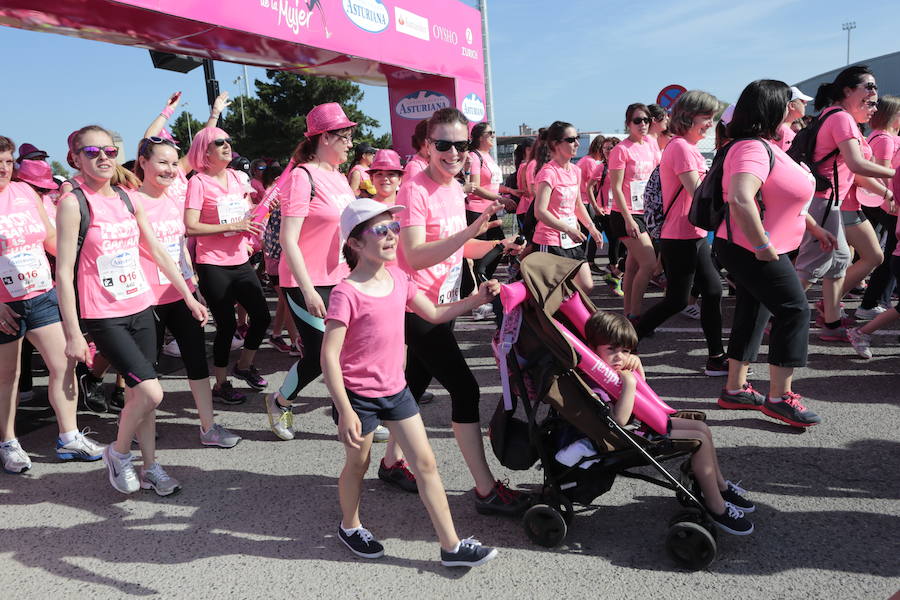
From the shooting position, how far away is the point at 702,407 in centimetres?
439

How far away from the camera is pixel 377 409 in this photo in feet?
8.85

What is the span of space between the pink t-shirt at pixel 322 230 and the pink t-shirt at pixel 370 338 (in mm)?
1218

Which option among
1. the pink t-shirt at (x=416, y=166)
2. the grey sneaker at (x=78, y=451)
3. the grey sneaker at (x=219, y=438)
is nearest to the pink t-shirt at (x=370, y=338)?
the grey sneaker at (x=219, y=438)

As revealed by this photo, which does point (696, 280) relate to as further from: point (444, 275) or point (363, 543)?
point (363, 543)

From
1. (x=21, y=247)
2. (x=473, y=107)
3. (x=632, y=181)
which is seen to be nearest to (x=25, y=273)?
(x=21, y=247)

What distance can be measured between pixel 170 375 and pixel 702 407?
14.6 feet

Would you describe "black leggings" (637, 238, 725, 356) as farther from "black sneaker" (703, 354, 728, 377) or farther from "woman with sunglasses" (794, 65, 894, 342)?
"woman with sunglasses" (794, 65, 894, 342)

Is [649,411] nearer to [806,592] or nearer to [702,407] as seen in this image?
[806,592]

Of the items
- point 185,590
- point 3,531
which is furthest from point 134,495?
point 185,590

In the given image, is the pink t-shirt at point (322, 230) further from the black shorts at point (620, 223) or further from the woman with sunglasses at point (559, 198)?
the black shorts at point (620, 223)

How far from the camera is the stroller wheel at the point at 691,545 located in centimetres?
258

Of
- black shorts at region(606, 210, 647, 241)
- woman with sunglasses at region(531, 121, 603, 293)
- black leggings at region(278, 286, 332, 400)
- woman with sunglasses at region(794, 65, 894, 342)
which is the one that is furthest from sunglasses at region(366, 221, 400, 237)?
black shorts at region(606, 210, 647, 241)

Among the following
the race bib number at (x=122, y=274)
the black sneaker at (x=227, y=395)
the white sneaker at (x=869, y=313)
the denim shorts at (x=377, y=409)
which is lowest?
the black sneaker at (x=227, y=395)

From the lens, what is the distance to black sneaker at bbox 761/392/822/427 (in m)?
3.90
